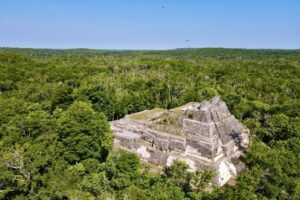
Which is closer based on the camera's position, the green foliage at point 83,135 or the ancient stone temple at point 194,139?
the ancient stone temple at point 194,139

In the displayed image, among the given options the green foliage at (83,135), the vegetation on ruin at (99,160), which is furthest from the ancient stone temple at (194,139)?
the green foliage at (83,135)

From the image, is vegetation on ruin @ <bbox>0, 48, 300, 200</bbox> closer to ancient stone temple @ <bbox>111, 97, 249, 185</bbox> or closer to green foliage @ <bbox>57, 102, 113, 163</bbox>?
green foliage @ <bbox>57, 102, 113, 163</bbox>

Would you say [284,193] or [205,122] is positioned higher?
[205,122]

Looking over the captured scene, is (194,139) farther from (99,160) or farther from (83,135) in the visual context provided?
(83,135)

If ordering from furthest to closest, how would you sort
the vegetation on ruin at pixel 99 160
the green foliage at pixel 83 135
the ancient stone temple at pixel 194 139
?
the green foliage at pixel 83 135 < the ancient stone temple at pixel 194 139 < the vegetation on ruin at pixel 99 160

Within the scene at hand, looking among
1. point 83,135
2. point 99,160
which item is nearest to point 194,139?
point 99,160

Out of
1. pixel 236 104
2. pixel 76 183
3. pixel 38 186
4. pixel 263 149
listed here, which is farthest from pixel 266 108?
pixel 38 186

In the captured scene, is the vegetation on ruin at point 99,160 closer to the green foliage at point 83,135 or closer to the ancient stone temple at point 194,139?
the green foliage at point 83,135

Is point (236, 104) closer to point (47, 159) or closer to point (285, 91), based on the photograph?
point (285, 91)
